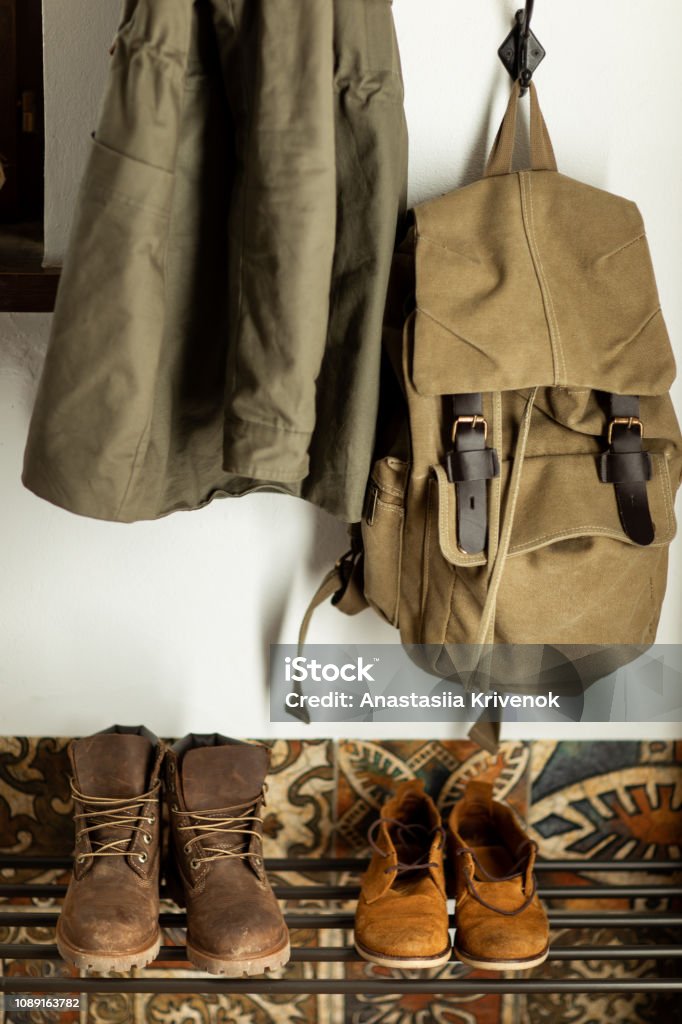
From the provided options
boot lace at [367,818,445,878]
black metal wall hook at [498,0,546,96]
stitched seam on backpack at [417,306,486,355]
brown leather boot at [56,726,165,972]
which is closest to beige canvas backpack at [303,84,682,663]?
stitched seam on backpack at [417,306,486,355]

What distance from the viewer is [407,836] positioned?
111 cm

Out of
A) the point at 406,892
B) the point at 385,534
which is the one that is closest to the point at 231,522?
the point at 385,534

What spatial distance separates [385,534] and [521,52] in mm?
555

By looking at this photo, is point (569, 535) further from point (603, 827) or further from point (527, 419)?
point (603, 827)

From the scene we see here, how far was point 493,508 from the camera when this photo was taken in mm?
878

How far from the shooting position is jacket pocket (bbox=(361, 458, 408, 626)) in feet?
2.95

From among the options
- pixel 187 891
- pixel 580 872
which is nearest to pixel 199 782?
pixel 187 891

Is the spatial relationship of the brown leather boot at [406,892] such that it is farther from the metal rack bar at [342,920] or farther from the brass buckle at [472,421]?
the brass buckle at [472,421]

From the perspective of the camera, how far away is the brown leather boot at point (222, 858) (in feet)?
2.99

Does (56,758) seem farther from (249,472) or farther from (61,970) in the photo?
(249,472)

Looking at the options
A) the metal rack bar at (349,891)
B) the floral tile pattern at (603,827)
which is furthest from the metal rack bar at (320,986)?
the floral tile pattern at (603,827)

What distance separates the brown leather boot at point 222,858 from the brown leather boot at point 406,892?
0.10 meters

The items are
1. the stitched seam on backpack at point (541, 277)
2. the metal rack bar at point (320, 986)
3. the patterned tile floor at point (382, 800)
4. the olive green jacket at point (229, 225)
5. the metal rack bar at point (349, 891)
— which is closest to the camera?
the olive green jacket at point (229, 225)

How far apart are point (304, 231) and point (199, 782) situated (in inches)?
25.3
